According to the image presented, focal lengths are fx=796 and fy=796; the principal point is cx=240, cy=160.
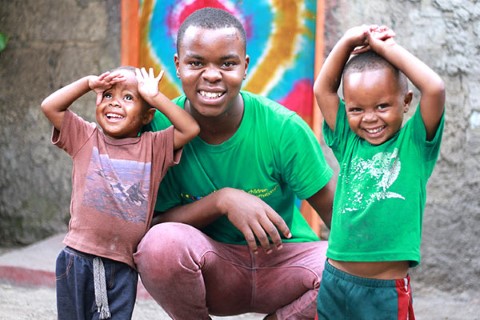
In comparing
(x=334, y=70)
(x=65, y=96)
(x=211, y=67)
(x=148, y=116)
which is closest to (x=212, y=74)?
(x=211, y=67)

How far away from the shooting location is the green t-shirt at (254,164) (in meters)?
2.85

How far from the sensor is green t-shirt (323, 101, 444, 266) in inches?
93.8

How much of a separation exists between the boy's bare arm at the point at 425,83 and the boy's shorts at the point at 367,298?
47 centimetres

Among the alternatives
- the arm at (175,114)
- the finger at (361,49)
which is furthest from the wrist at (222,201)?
the finger at (361,49)

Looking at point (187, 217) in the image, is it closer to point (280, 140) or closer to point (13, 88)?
point (280, 140)

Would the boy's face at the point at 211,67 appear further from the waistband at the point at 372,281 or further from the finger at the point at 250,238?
the waistband at the point at 372,281

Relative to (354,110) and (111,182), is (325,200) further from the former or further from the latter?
(111,182)

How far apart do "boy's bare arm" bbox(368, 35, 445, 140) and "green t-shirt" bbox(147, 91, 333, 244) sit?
0.58 metres

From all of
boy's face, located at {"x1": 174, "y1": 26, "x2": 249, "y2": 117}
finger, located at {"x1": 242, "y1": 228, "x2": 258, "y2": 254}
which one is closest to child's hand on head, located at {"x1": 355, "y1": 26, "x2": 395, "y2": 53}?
boy's face, located at {"x1": 174, "y1": 26, "x2": 249, "y2": 117}

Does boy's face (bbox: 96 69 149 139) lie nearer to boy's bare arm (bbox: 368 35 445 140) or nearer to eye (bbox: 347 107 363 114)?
eye (bbox: 347 107 363 114)

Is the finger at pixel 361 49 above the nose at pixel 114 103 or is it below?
above

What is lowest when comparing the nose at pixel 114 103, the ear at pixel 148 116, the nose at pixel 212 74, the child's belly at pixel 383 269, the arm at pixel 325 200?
the child's belly at pixel 383 269

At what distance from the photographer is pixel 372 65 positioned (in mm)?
2406

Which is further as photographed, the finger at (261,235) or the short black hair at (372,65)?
the finger at (261,235)
